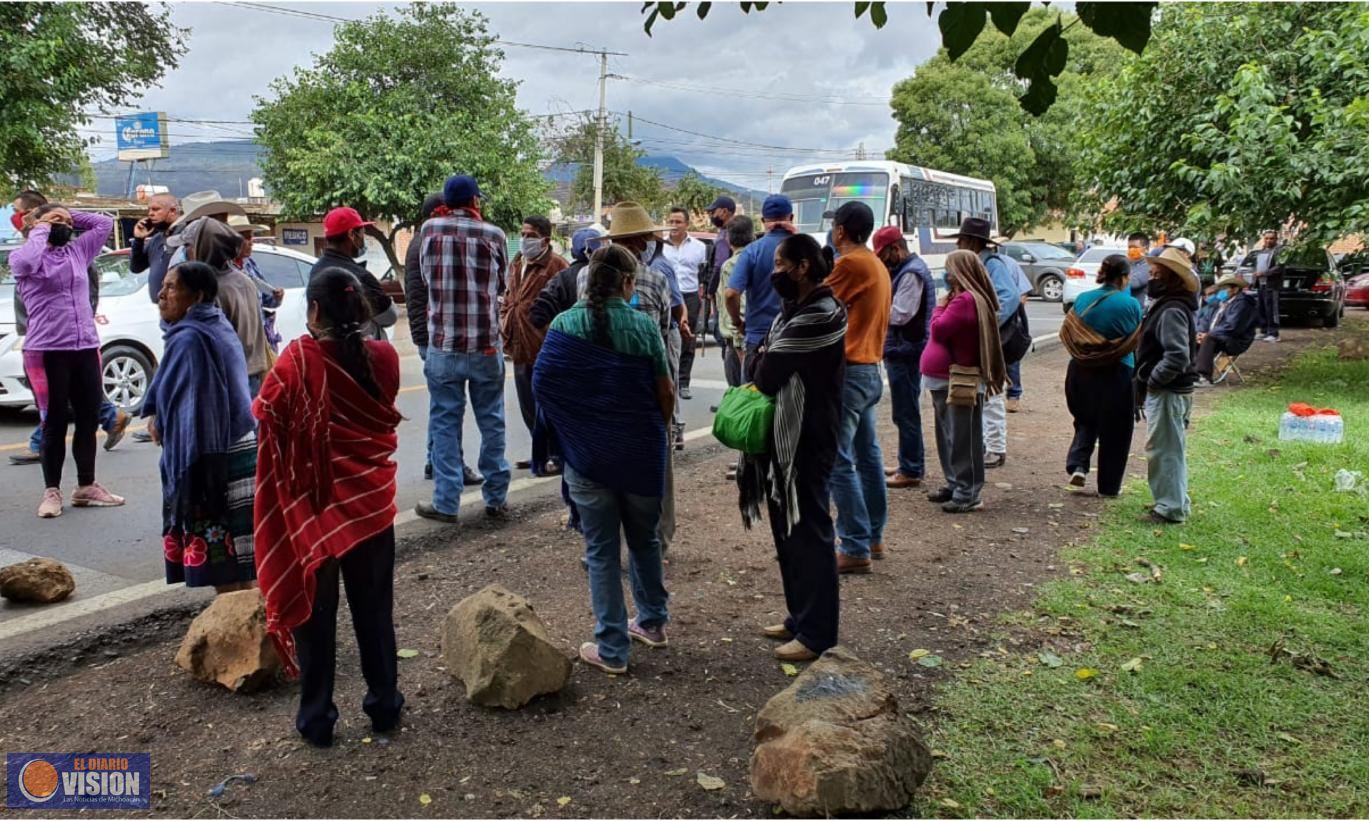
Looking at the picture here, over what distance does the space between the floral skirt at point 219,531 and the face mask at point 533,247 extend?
9.71 ft

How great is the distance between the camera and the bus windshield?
20516 millimetres

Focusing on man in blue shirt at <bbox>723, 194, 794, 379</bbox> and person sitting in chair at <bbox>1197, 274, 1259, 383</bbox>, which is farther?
person sitting in chair at <bbox>1197, 274, 1259, 383</bbox>

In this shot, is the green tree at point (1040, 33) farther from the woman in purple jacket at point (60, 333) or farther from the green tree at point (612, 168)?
the green tree at point (612, 168)

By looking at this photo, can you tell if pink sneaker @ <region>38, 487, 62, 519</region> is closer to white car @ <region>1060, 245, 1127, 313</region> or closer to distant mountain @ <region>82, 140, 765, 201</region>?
distant mountain @ <region>82, 140, 765, 201</region>

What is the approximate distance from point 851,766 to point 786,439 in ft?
4.48

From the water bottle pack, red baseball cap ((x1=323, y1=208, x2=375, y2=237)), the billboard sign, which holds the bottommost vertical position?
the water bottle pack

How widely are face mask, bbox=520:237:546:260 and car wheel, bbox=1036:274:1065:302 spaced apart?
81.7 ft

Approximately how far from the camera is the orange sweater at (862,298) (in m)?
A: 4.91

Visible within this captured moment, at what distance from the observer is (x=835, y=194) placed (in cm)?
2067

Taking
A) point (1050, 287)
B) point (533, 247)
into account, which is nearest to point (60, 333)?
point (533, 247)

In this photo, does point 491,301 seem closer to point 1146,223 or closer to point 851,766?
point 851,766

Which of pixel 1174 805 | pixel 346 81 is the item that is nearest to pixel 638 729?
pixel 1174 805

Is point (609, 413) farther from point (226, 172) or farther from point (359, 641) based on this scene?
point (226, 172)

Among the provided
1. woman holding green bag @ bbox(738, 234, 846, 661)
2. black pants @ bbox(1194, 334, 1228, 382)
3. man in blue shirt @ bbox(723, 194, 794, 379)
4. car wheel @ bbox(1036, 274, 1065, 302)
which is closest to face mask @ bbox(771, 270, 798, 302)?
woman holding green bag @ bbox(738, 234, 846, 661)
